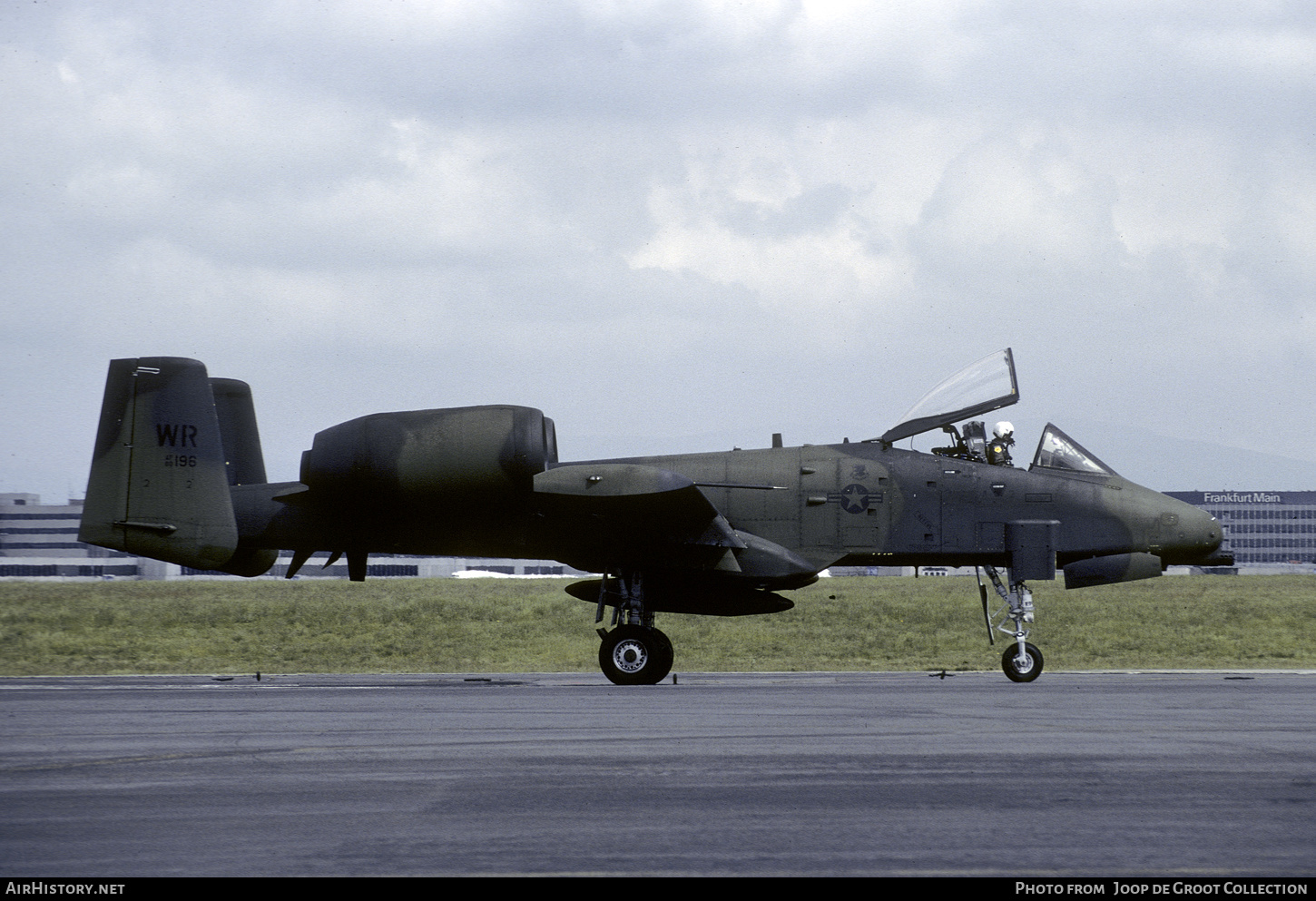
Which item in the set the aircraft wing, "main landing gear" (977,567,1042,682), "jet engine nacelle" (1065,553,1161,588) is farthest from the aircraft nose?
the aircraft wing

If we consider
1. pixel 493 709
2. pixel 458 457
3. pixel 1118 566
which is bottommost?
pixel 493 709

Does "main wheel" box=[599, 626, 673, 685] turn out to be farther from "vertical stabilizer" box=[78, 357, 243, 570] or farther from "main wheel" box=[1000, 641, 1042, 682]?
"vertical stabilizer" box=[78, 357, 243, 570]

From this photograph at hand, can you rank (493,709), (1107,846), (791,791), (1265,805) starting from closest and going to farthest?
(1107,846), (1265,805), (791,791), (493,709)

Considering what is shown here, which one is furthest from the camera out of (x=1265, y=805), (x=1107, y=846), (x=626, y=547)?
(x=626, y=547)

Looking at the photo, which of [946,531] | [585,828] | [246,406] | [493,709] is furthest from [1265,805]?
[246,406]

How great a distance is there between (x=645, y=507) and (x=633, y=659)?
6.95 feet

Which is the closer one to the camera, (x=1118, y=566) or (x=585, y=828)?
(x=585, y=828)

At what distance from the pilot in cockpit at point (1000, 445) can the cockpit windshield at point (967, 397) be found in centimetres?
65

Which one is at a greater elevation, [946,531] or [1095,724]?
[946,531]

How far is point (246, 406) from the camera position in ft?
73.7

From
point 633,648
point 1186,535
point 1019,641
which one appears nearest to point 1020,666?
point 1019,641

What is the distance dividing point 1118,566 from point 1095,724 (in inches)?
271

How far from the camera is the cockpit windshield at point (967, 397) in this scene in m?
19.0
